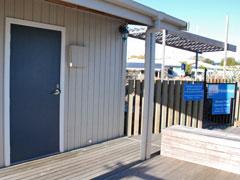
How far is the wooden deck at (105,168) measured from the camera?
146 inches

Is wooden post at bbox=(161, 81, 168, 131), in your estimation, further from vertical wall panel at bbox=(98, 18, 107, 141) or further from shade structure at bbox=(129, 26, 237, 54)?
shade structure at bbox=(129, 26, 237, 54)

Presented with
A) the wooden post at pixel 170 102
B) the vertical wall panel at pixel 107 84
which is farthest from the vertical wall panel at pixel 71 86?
the wooden post at pixel 170 102

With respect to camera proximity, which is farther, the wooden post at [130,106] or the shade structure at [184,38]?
the shade structure at [184,38]

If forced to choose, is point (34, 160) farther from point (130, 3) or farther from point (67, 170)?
point (130, 3)

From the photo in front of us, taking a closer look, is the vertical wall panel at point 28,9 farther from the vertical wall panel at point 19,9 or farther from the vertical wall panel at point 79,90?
the vertical wall panel at point 79,90

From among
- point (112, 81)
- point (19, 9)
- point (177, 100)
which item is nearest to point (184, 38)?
point (177, 100)

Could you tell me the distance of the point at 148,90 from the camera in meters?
4.35

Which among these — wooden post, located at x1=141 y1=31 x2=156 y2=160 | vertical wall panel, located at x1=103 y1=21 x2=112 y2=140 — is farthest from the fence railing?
wooden post, located at x1=141 y1=31 x2=156 y2=160

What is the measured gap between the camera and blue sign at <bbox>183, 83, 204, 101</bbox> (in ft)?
20.9

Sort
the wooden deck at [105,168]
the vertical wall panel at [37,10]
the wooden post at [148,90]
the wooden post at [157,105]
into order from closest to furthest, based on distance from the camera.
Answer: the wooden deck at [105,168], the vertical wall panel at [37,10], the wooden post at [148,90], the wooden post at [157,105]

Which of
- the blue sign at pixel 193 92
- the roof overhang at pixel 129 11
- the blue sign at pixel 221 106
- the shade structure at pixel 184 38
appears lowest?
the blue sign at pixel 221 106

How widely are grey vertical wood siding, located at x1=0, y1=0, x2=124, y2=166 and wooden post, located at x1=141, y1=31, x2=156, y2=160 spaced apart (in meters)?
1.10

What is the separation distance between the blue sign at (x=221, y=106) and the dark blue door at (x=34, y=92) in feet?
14.1

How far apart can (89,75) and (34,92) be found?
1.11 m
